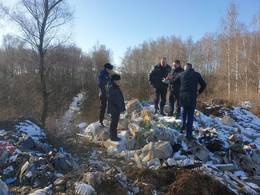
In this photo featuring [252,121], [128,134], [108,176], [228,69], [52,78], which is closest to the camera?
[108,176]

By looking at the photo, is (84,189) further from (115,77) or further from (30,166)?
(115,77)

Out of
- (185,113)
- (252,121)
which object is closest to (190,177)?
(185,113)

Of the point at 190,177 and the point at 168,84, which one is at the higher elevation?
the point at 168,84

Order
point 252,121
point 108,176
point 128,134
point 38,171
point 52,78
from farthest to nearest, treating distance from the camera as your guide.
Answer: point 52,78 → point 252,121 → point 128,134 → point 38,171 → point 108,176

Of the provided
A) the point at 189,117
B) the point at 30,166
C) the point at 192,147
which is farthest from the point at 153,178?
the point at 189,117

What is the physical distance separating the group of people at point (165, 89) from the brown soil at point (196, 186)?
315 centimetres

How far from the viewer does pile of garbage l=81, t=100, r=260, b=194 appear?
8539 millimetres

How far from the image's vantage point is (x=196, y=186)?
7117mm

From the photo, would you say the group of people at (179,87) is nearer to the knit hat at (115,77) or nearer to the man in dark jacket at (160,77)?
the man in dark jacket at (160,77)

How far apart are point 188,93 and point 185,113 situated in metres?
0.63

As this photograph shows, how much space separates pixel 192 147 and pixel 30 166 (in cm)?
452

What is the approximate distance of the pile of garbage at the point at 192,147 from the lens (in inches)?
336

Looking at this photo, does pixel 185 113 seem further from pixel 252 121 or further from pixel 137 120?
pixel 252 121

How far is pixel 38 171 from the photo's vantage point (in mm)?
7547
